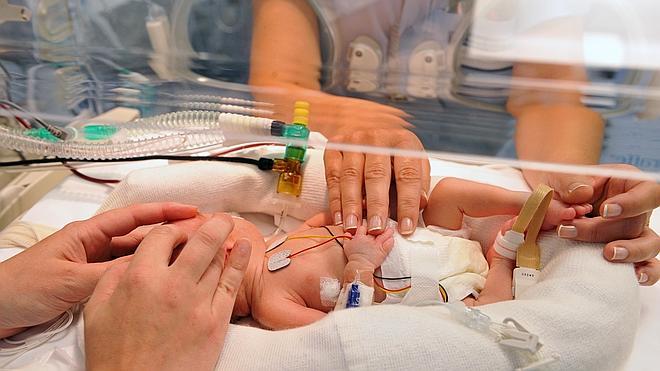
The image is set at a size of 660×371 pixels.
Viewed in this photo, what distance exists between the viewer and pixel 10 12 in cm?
109

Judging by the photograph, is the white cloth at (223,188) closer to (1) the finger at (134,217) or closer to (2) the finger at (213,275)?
(1) the finger at (134,217)

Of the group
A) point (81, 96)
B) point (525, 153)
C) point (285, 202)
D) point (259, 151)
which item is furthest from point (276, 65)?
point (525, 153)

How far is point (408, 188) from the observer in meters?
0.96

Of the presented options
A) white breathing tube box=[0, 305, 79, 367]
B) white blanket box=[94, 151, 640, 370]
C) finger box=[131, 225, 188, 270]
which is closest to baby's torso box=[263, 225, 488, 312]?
white blanket box=[94, 151, 640, 370]

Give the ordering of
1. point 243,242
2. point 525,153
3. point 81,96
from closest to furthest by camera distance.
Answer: point 243,242 → point 525,153 → point 81,96

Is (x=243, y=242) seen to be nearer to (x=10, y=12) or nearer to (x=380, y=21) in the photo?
(x=380, y=21)

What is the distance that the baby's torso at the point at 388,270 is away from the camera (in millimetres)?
895

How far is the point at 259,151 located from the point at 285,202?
0.12 metres

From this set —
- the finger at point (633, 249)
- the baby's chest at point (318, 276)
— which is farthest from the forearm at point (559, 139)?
the baby's chest at point (318, 276)

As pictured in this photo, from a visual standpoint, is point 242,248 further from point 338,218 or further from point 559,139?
point 559,139

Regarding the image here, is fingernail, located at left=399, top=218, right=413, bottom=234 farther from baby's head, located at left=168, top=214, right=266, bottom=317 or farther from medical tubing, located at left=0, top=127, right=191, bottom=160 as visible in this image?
medical tubing, located at left=0, top=127, right=191, bottom=160

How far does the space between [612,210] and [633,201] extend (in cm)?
3

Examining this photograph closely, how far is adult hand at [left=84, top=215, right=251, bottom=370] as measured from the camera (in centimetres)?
66

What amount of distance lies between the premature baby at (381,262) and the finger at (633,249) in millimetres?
73
